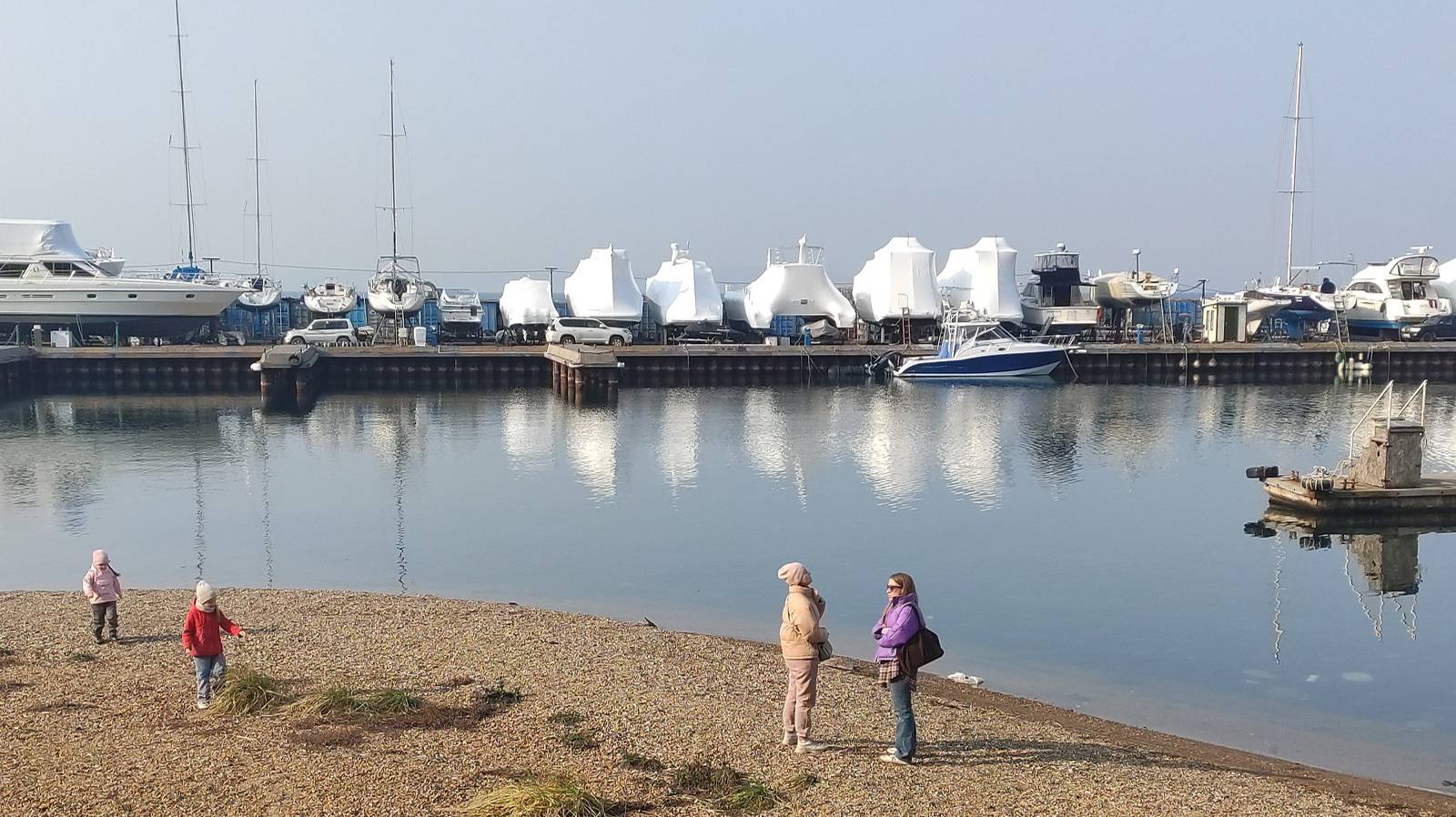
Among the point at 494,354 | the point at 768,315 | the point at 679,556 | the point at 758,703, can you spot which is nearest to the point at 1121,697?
the point at 758,703

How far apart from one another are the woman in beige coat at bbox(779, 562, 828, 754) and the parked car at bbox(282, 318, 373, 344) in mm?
54542

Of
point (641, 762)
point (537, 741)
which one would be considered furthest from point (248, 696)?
point (641, 762)

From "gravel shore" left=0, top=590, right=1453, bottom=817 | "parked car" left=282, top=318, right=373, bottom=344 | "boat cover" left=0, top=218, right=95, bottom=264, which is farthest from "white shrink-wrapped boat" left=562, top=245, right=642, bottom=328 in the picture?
"gravel shore" left=0, top=590, right=1453, bottom=817

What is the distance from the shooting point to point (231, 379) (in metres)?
57.4

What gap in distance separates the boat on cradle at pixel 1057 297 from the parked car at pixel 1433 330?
56.2ft

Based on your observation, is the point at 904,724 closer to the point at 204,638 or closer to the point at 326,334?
the point at 204,638

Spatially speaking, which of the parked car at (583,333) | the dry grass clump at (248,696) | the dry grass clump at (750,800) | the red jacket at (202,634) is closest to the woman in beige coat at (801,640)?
the dry grass clump at (750,800)

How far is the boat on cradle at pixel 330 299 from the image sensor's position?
7000 cm

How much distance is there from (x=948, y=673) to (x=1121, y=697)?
1993 millimetres

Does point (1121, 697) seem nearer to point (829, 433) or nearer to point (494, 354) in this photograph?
point (829, 433)

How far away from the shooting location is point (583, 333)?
6419 cm

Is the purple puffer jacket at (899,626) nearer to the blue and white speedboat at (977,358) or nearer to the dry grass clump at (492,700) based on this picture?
the dry grass clump at (492,700)

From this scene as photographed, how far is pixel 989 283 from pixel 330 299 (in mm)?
37446

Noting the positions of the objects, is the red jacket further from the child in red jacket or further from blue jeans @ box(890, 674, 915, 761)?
blue jeans @ box(890, 674, 915, 761)
